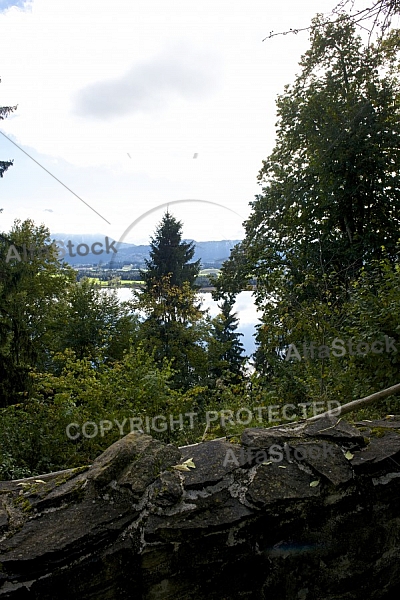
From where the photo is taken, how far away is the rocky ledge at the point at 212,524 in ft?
7.16

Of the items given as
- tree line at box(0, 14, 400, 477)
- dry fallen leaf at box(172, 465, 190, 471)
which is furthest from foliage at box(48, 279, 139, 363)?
dry fallen leaf at box(172, 465, 190, 471)

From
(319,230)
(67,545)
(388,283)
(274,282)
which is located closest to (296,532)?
(67,545)

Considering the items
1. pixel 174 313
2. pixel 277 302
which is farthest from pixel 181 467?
pixel 174 313

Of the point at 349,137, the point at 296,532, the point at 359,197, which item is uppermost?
the point at 349,137

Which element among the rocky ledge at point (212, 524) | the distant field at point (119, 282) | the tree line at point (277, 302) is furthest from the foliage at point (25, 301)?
the rocky ledge at point (212, 524)

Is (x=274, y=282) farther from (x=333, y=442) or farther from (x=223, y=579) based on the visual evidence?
(x=223, y=579)

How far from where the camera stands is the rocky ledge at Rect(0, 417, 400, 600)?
7.16ft

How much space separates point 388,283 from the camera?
518 cm

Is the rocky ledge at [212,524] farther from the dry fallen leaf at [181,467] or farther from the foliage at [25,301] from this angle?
the foliage at [25,301]

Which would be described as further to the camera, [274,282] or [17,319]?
[17,319]

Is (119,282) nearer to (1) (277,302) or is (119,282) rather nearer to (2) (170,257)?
(2) (170,257)

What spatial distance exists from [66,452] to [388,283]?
15.2ft

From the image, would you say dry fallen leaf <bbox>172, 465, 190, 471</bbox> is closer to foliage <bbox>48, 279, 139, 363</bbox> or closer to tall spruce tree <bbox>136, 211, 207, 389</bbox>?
foliage <bbox>48, 279, 139, 363</bbox>

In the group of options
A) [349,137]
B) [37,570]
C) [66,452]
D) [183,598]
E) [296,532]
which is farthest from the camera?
[349,137]
